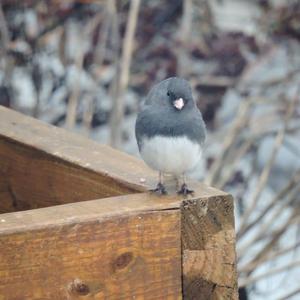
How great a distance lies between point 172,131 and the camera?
1.64 m

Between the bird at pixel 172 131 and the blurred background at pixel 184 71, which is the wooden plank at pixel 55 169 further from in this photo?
the blurred background at pixel 184 71

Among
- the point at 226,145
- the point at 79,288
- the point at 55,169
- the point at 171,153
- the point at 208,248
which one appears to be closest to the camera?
the point at 79,288

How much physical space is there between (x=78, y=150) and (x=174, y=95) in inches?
9.9

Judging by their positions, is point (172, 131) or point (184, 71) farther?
point (184, 71)

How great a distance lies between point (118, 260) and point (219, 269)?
19 cm

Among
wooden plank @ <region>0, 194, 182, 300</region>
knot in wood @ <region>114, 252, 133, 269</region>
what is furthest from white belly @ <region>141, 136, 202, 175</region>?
knot in wood @ <region>114, 252, 133, 269</region>

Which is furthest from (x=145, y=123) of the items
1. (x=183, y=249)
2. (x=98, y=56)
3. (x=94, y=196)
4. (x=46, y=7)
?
(x=46, y=7)

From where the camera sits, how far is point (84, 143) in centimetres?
185

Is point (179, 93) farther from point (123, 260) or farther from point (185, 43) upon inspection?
point (185, 43)

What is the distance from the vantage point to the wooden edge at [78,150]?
1.66 metres

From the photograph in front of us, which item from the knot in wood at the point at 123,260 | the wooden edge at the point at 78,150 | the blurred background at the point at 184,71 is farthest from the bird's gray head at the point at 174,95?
the blurred background at the point at 184,71

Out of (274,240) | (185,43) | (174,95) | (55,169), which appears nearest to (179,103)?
(174,95)

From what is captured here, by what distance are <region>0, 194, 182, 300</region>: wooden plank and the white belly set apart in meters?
0.12

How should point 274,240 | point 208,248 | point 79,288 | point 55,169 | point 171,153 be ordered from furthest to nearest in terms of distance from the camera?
1. point 274,240
2. point 55,169
3. point 171,153
4. point 208,248
5. point 79,288
